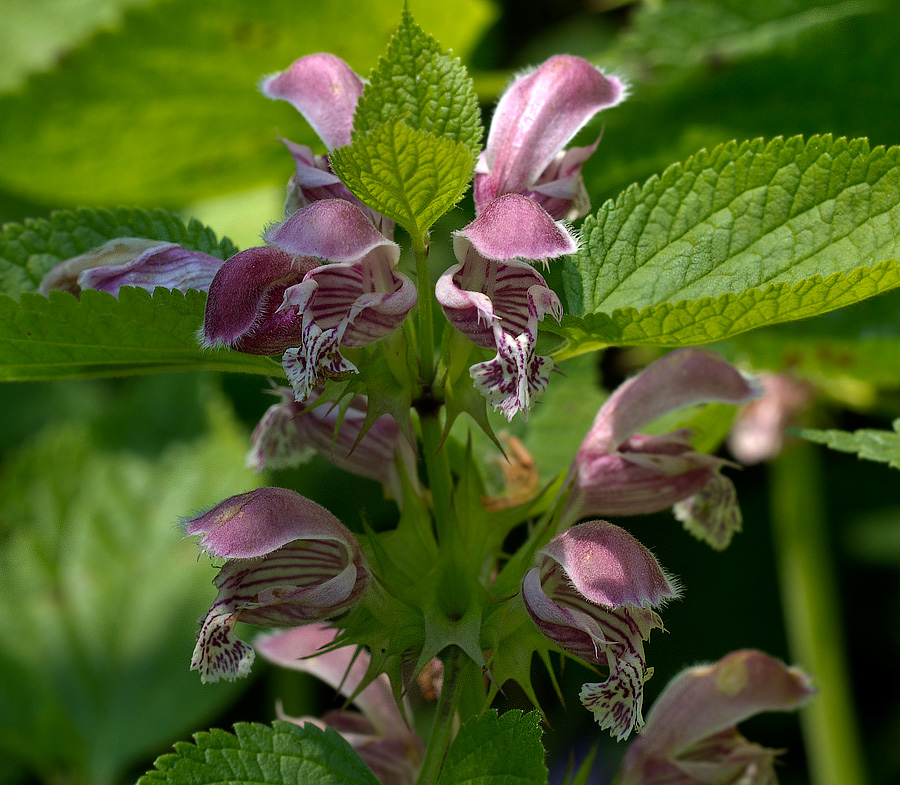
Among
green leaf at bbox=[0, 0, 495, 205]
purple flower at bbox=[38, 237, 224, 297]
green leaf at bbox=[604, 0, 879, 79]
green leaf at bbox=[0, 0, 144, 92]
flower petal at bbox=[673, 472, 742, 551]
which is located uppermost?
green leaf at bbox=[0, 0, 144, 92]

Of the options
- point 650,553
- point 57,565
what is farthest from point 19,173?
point 650,553

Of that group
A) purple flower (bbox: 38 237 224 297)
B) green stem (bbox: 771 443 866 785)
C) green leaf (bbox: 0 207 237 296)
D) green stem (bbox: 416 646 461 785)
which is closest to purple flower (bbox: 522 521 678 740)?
green stem (bbox: 416 646 461 785)

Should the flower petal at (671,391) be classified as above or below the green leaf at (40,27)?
below

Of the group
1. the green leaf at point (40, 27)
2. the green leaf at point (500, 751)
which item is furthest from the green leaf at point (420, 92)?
the green leaf at point (40, 27)

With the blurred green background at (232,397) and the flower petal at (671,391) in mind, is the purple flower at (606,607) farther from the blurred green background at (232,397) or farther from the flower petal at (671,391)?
the blurred green background at (232,397)

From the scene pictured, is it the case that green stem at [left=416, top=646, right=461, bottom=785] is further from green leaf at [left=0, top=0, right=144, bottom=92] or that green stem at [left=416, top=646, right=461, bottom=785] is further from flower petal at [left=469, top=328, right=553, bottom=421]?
green leaf at [left=0, top=0, right=144, bottom=92]

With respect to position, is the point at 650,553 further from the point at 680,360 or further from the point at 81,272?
the point at 81,272
